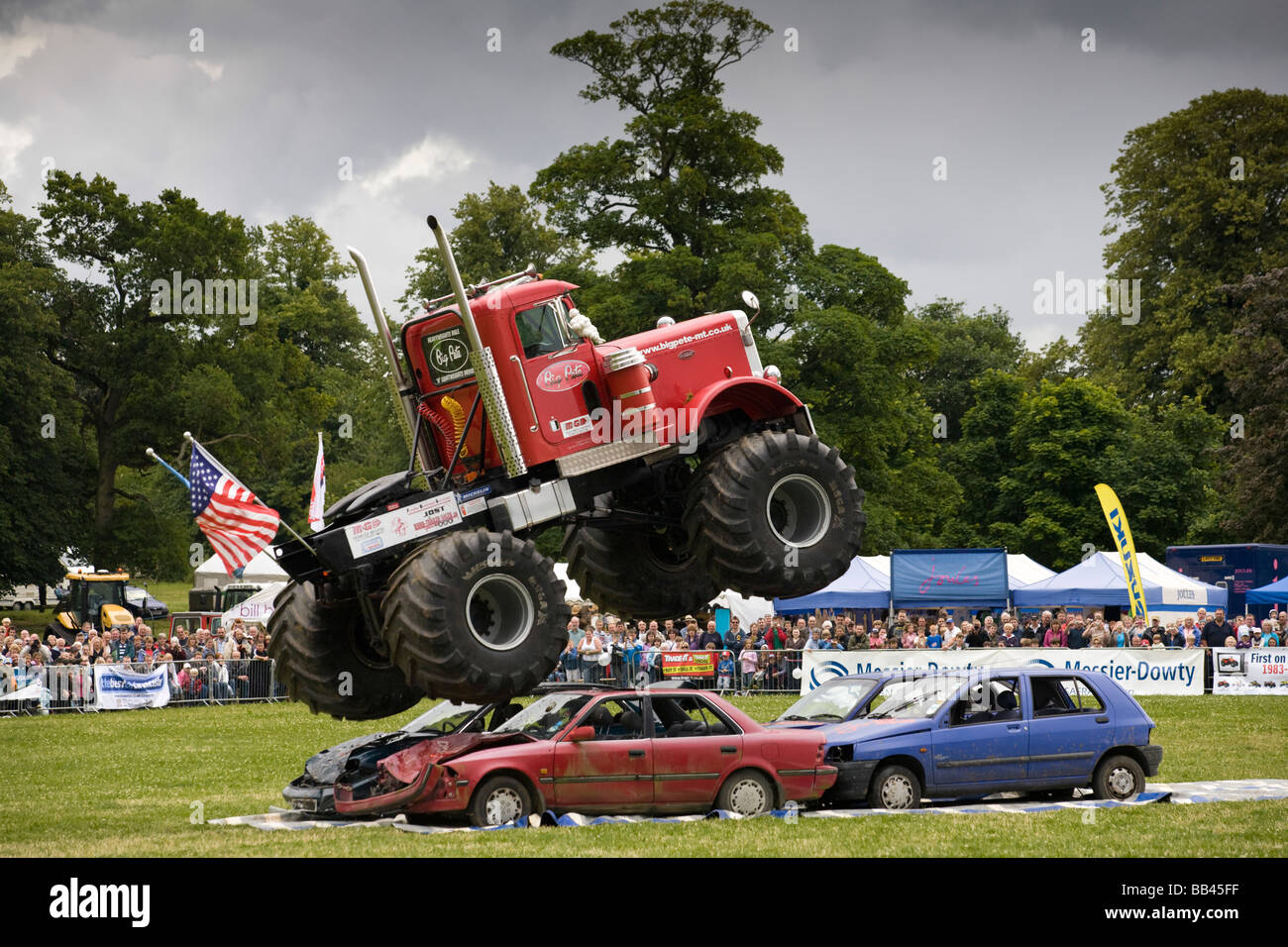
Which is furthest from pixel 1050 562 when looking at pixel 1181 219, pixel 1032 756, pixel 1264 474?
pixel 1032 756

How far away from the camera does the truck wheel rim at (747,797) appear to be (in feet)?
51.0

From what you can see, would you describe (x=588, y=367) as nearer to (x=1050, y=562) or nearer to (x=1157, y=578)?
(x=1157, y=578)

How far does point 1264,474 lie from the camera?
143 feet

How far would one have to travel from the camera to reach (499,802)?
48.1 feet

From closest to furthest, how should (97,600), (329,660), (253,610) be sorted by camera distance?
(329,660) → (253,610) → (97,600)

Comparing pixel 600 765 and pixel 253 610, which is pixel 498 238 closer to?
pixel 253 610

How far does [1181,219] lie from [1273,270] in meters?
12.7

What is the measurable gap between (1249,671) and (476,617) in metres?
24.2

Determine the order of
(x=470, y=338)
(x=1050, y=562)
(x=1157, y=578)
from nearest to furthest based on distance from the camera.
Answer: (x=470, y=338)
(x=1157, y=578)
(x=1050, y=562)

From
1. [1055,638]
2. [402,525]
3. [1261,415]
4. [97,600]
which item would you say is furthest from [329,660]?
[97,600]

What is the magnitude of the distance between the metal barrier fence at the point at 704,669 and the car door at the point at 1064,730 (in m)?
12.7

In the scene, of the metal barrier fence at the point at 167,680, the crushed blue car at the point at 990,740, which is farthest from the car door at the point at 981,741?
the metal barrier fence at the point at 167,680
